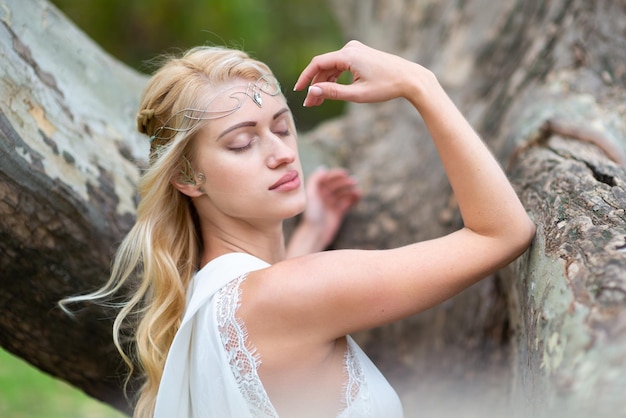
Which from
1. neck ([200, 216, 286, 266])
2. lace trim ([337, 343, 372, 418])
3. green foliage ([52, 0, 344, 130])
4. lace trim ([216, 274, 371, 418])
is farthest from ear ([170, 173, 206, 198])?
green foliage ([52, 0, 344, 130])

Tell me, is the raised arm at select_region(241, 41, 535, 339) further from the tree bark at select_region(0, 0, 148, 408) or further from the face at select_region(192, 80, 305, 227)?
the tree bark at select_region(0, 0, 148, 408)

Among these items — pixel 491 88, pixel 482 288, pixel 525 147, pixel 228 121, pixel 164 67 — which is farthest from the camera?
pixel 491 88

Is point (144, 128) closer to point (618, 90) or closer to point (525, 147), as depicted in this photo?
point (525, 147)

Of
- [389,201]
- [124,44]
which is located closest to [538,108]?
[389,201]

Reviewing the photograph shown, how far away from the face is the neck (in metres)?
0.10

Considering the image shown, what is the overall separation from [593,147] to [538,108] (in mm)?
406

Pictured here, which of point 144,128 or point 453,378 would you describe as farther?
point 453,378

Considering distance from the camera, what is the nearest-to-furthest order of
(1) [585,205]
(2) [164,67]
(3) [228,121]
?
(1) [585,205] < (3) [228,121] < (2) [164,67]

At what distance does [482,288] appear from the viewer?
2.95m

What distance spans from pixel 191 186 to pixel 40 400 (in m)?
3.14

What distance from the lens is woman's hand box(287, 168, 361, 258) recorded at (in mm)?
3254

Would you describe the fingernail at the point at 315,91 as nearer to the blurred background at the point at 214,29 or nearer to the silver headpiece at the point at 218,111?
the silver headpiece at the point at 218,111

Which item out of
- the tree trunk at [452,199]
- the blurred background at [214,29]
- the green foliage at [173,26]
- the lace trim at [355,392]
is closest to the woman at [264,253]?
the lace trim at [355,392]

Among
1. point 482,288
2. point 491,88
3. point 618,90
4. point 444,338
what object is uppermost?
point 618,90
